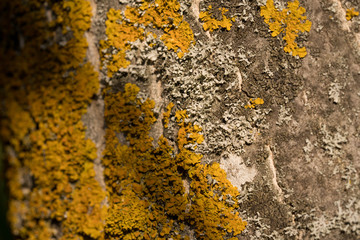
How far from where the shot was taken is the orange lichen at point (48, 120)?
140cm

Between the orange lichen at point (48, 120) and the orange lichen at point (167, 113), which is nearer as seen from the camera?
the orange lichen at point (48, 120)

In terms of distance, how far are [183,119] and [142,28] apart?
23.9 inches

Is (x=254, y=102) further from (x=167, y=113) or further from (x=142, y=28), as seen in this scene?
(x=142, y=28)

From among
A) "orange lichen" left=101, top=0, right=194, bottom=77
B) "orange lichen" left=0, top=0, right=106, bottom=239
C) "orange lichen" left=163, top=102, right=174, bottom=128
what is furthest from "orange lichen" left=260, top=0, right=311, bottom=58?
"orange lichen" left=0, top=0, right=106, bottom=239

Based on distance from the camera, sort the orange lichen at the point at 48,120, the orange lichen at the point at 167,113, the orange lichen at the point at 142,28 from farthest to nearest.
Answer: the orange lichen at the point at 167,113 → the orange lichen at the point at 142,28 → the orange lichen at the point at 48,120

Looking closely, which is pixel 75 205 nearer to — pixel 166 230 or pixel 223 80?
pixel 166 230

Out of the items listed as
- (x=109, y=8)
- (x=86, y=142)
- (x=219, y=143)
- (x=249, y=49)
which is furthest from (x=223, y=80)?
(x=86, y=142)

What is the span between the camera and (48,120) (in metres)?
1.46

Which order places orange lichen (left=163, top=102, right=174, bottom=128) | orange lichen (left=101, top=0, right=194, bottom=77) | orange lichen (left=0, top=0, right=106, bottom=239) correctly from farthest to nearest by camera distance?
orange lichen (left=163, top=102, right=174, bottom=128) → orange lichen (left=101, top=0, right=194, bottom=77) → orange lichen (left=0, top=0, right=106, bottom=239)

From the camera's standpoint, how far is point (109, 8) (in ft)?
5.18

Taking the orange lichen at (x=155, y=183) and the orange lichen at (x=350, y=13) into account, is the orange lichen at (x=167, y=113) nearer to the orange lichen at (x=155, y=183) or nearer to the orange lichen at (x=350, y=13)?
the orange lichen at (x=155, y=183)

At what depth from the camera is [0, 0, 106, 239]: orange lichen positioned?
4.60 feet

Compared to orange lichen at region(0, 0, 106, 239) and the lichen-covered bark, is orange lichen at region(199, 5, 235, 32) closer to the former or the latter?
the lichen-covered bark

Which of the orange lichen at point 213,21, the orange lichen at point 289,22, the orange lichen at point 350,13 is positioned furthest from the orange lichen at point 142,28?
the orange lichen at point 350,13
